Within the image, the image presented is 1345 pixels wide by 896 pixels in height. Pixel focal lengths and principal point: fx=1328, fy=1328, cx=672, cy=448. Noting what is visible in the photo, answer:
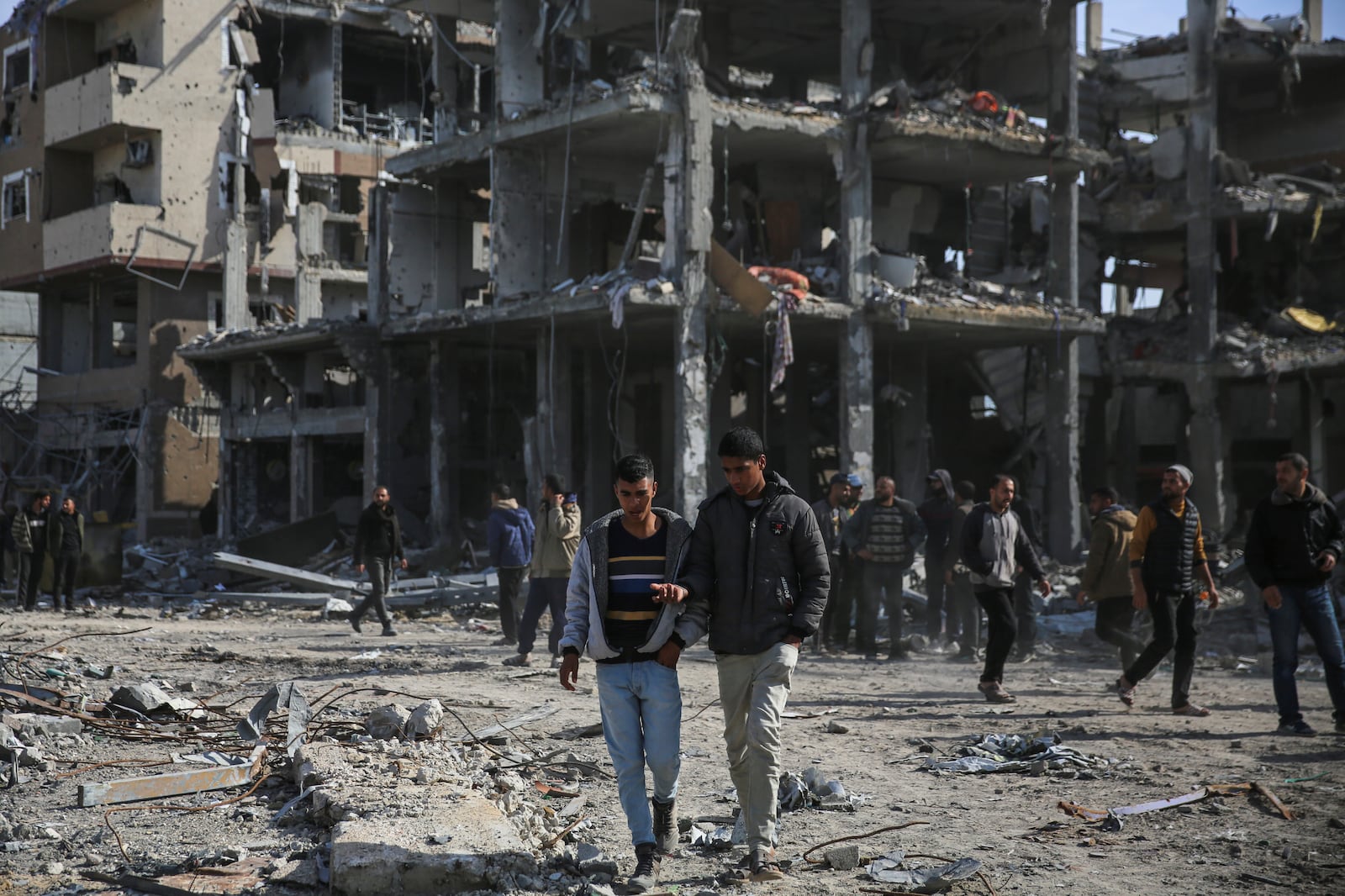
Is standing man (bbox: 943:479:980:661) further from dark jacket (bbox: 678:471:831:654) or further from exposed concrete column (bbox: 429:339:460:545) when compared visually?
exposed concrete column (bbox: 429:339:460:545)

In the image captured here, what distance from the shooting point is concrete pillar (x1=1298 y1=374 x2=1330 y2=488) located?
87.4ft

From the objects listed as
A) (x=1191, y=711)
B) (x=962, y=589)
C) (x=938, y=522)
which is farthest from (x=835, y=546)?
(x=1191, y=711)

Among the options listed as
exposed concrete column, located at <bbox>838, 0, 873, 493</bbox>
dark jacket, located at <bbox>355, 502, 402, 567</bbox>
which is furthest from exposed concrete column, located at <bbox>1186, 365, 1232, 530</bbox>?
dark jacket, located at <bbox>355, 502, 402, 567</bbox>

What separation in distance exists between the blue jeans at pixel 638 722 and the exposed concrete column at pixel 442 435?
1838 cm

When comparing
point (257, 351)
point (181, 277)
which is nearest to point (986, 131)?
point (257, 351)

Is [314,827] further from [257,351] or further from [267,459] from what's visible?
[267,459]

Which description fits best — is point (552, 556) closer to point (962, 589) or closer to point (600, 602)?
point (962, 589)

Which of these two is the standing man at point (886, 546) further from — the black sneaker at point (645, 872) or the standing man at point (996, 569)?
the black sneaker at point (645, 872)

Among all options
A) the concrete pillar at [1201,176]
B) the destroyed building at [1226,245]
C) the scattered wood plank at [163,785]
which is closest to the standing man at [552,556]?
the scattered wood plank at [163,785]

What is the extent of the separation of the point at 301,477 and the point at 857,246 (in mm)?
12699

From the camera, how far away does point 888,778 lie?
7.20 meters

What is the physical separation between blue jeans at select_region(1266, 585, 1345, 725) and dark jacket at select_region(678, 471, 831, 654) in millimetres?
4350

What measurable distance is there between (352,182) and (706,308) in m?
20.5

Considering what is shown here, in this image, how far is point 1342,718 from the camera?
27.2 ft
